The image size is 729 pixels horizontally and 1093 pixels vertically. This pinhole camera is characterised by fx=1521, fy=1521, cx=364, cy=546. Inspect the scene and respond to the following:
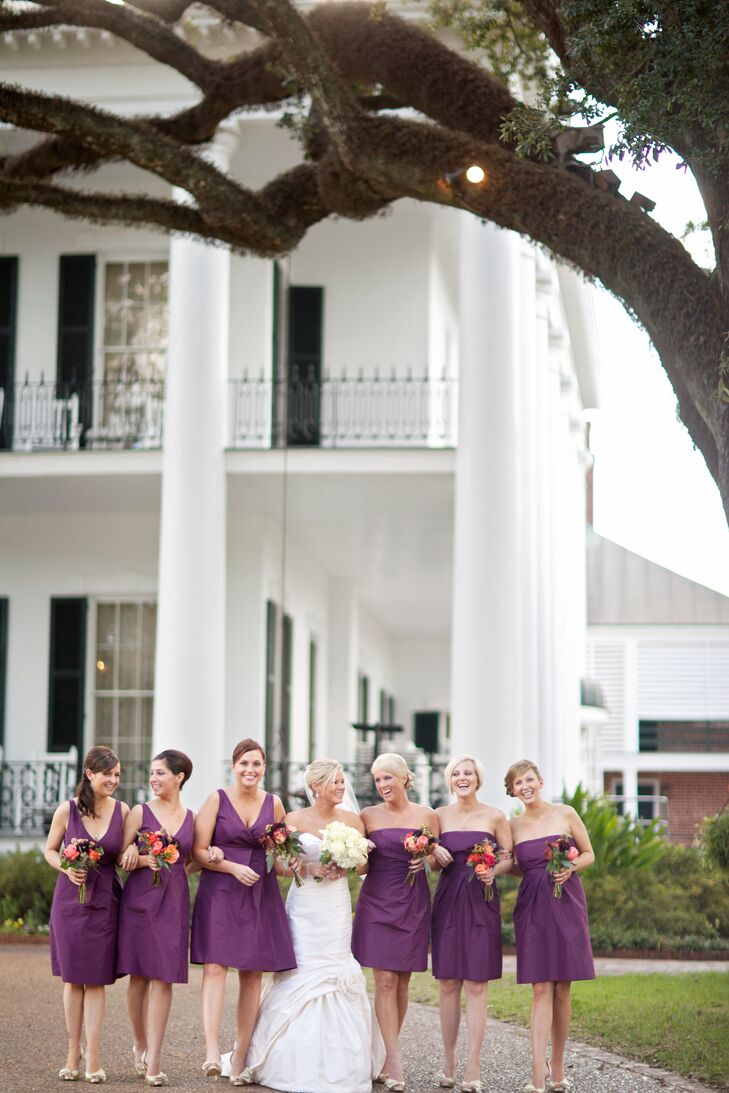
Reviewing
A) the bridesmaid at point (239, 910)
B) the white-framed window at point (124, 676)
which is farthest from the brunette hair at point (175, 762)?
the white-framed window at point (124, 676)

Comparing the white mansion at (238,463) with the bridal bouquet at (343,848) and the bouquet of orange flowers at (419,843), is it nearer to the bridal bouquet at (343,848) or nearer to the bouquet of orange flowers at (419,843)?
the bouquet of orange flowers at (419,843)

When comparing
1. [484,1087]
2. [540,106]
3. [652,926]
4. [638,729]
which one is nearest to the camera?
[484,1087]

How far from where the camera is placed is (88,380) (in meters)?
18.3

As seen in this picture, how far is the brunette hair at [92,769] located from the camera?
7.68 m

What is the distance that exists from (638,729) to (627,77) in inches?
1074

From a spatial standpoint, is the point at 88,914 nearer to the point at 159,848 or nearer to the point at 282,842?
the point at 159,848

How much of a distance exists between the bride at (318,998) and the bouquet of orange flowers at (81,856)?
1066 millimetres

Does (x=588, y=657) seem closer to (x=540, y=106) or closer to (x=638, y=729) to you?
(x=638, y=729)

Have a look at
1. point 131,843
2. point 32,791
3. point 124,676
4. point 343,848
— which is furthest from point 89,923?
point 124,676

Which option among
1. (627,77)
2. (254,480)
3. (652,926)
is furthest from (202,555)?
(627,77)

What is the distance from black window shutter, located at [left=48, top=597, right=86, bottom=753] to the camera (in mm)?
18312

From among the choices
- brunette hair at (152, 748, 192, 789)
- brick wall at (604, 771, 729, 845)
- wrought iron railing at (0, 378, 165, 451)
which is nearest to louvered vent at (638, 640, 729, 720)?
brick wall at (604, 771, 729, 845)

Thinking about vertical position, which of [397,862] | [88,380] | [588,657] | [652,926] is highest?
[88,380]

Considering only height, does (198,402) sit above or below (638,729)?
above
